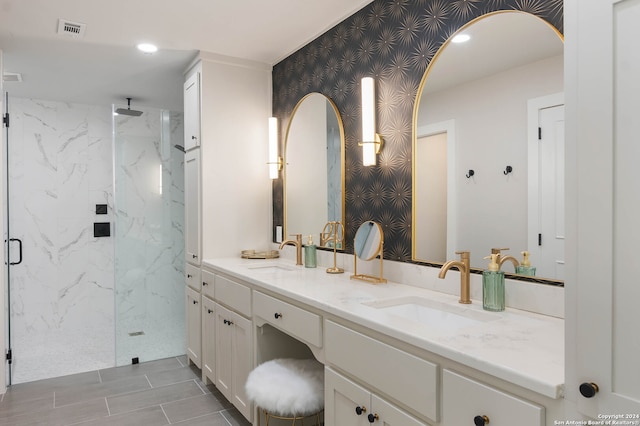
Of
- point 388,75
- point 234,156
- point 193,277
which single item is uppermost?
point 388,75

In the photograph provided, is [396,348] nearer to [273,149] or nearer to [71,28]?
[273,149]

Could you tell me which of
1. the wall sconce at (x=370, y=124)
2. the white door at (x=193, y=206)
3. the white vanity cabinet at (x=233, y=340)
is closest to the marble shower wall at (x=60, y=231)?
the white door at (x=193, y=206)

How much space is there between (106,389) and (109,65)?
2.31 m

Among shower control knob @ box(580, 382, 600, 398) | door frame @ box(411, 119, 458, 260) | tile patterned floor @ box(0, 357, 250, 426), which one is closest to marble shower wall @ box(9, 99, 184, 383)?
tile patterned floor @ box(0, 357, 250, 426)

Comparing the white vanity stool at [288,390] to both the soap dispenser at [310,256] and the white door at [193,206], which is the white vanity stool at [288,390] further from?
the white door at [193,206]

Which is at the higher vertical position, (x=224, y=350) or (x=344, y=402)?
(x=344, y=402)

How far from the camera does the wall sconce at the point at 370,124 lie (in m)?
2.21

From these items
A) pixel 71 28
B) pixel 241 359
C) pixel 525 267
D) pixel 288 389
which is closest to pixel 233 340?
pixel 241 359

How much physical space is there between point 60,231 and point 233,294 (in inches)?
103

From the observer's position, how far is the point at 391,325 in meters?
1.30

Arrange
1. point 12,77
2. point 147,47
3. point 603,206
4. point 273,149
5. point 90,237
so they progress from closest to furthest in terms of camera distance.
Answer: point 603,206 < point 147,47 < point 273,149 < point 12,77 < point 90,237

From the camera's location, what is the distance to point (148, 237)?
3.86m

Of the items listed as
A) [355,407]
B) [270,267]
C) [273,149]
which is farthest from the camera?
[273,149]

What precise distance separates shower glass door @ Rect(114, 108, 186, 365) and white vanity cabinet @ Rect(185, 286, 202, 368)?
0.51 metres
